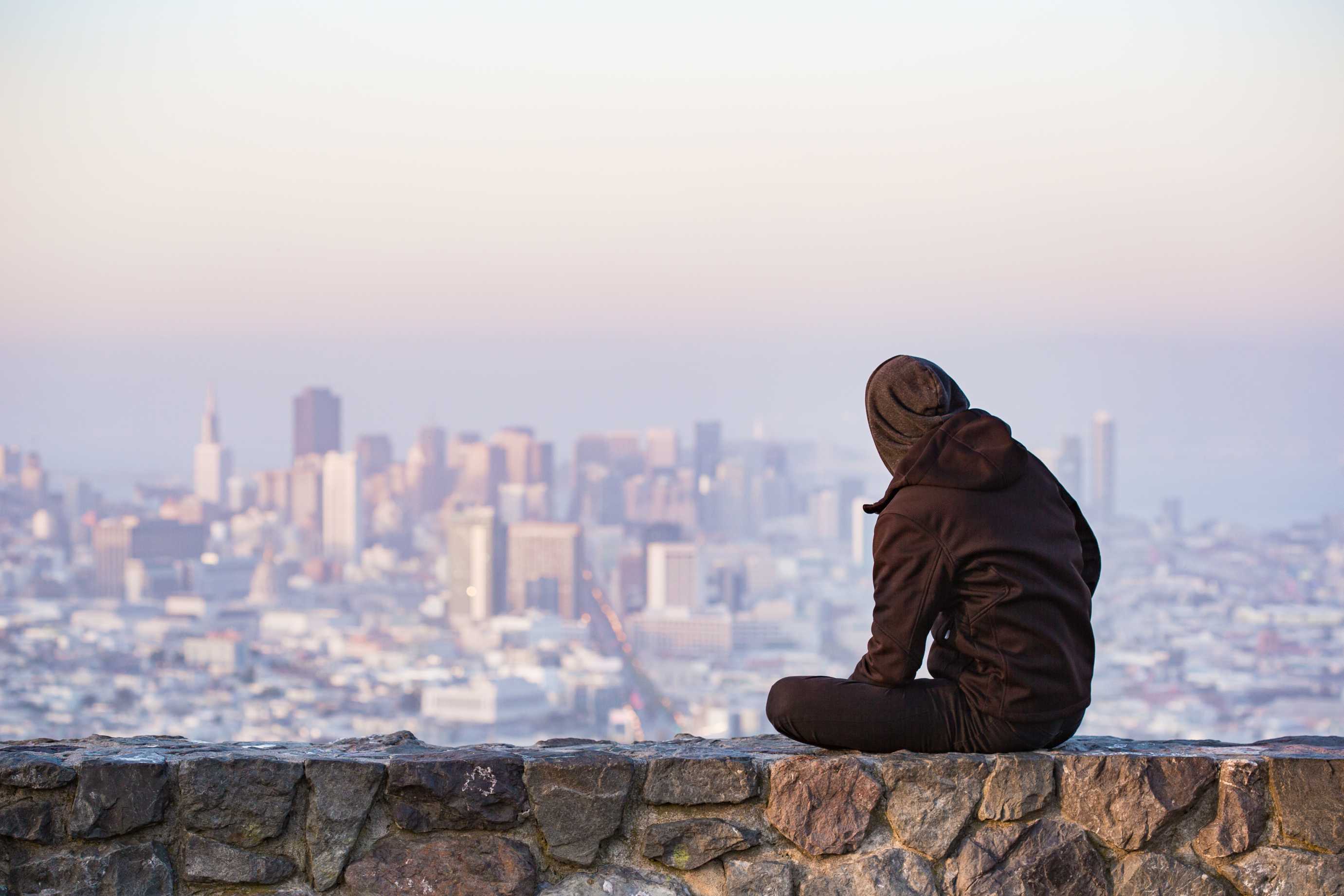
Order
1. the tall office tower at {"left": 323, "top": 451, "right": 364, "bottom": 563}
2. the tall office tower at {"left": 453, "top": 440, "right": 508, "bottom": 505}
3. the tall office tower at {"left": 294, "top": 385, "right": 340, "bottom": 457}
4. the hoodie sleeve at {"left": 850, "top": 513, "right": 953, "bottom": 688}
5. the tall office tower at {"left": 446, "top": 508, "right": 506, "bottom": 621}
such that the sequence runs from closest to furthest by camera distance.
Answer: the hoodie sleeve at {"left": 850, "top": 513, "right": 953, "bottom": 688} → the tall office tower at {"left": 446, "top": 508, "right": 506, "bottom": 621} → the tall office tower at {"left": 323, "top": 451, "right": 364, "bottom": 563} → the tall office tower at {"left": 453, "top": 440, "right": 508, "bottom": 505} → the tall office tower at {"left": 294, "top": 385, "right": 340, "bottom": 457}

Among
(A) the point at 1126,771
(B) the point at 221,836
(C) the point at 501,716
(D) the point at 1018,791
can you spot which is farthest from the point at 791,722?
(C) the point at 501,716

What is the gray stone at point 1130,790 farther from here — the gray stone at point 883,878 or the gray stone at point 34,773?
the gray stone at point 34,773

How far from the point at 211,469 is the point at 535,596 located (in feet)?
94.2

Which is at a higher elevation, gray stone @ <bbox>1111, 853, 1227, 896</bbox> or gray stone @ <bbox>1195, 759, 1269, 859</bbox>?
gray stone @ <bbox>1195, 759, 1269, 859</bbox>

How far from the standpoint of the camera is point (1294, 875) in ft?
7.44

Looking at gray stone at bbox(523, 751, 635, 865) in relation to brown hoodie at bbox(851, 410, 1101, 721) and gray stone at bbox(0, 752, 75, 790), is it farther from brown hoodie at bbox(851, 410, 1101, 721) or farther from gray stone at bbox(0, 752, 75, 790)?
gray stone at bbox(0, 752, 75, 790)

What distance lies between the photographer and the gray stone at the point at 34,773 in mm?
2246

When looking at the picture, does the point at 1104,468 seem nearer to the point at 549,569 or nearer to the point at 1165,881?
the point at 549,569

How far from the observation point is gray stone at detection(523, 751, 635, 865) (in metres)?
2.29

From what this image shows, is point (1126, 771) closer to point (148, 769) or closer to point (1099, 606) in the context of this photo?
point (148, 769)

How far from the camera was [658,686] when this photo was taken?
5316 centimetres

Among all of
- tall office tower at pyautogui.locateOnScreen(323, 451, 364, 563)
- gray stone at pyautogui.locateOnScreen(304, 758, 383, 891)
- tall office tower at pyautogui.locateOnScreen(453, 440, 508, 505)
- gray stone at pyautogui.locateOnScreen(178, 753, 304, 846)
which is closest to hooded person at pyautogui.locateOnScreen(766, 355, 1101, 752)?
gray stone at pyautogui.locateOnScreen(304, 758, 383, 891)

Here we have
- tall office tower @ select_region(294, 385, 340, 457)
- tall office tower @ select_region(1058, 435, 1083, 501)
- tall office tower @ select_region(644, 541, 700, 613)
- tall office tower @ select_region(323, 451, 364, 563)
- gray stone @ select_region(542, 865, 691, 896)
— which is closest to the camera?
gray stone @ select_region(542, 865, 691, 896)

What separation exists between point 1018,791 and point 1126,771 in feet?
0.59
